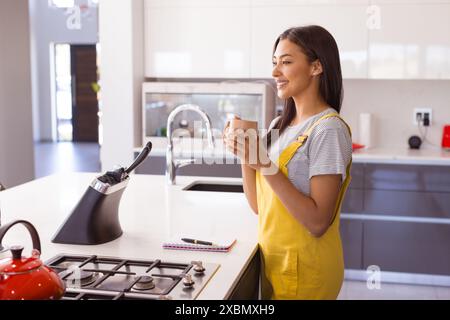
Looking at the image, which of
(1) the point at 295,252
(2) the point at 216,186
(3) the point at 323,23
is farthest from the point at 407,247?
(1) the point at 295,252

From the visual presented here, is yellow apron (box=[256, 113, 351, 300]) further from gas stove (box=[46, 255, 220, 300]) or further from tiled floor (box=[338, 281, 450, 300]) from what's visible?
tiled floor (box=[338, 281, 450, 300])

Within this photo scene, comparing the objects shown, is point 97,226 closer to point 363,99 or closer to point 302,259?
point 302,259

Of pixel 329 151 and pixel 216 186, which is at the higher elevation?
pixel 329 151

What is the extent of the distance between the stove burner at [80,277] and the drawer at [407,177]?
290cm

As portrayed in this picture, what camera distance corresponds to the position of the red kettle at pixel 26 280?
1.06 m

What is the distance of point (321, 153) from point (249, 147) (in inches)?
7.8

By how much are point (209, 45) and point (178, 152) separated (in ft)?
2.64

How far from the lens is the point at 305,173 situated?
5.56ft

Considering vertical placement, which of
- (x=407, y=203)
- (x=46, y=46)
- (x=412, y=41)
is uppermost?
(x=46, y=46)

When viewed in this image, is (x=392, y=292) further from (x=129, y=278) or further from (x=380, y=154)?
(x=129, y=278)

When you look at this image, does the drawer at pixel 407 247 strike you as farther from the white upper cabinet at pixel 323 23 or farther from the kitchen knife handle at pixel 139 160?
the kitchen knife handle at pixel 139 160

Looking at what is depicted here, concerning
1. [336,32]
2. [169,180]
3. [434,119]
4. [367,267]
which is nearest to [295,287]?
[169,180]

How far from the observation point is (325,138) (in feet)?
5.43

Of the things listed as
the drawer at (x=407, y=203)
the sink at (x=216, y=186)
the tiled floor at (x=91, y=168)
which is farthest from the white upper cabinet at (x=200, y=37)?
the tiled floor at (x=91, y=168)
